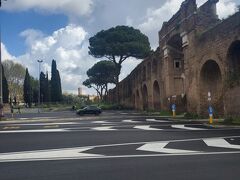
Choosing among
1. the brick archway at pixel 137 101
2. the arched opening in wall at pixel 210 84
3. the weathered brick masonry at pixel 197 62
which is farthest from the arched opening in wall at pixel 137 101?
the arched opening in wall at pixel 210 84

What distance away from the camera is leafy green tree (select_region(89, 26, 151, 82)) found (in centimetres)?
5441

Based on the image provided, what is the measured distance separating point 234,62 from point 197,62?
4.59 meters

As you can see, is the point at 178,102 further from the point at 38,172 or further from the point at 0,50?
the point at 38,172

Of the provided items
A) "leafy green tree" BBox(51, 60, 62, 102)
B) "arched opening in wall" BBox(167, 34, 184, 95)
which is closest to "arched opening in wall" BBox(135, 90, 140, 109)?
"arched opening in wall" BBox(167, 34, 184, 95)

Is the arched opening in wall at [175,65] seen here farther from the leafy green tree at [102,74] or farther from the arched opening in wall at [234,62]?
the leafy green tree at [102,74]

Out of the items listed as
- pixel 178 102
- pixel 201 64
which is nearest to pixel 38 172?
pixel 201 64

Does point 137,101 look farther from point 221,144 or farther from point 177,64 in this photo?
point 221,144

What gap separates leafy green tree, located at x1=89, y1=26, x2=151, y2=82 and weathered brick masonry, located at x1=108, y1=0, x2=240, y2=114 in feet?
45.2

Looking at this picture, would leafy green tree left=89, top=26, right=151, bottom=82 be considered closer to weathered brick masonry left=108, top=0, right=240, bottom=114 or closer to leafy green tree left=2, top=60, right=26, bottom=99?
weathered brick masonry left=108, top=0, right=240, bottom=114

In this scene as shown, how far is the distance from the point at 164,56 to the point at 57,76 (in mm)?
52660

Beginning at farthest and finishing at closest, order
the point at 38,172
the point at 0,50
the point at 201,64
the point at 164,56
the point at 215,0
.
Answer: the point at 164,56, the point at 0,50, the point at 215,0, the point at 201,64, the point at 38,172

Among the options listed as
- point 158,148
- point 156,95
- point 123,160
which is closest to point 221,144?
point 158,148

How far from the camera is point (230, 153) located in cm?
761

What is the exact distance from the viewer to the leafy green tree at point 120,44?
54.4m
